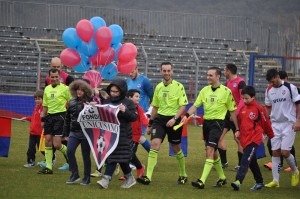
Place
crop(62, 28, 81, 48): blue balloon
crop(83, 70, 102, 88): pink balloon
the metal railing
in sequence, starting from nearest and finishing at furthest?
1. crop(83, 70, 102, 88): pink balloon
2. crop(62, 28, 81, 48): blue balloon
3. the metal railing

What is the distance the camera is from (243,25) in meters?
35.4

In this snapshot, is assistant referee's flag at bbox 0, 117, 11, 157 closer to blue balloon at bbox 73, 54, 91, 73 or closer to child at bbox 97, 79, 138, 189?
blue balloon at bbox 73, 54, 91, 73

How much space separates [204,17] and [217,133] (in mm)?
23163

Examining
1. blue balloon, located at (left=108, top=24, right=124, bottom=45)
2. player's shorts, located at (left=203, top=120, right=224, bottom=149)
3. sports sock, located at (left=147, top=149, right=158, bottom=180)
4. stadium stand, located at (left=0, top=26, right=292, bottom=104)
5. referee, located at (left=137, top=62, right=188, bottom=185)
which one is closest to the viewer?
player's shorts, located at (left=203, top=120, right=224, bottom=149)

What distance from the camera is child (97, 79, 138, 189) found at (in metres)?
11.4

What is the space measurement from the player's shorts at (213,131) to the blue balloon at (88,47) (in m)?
3.54

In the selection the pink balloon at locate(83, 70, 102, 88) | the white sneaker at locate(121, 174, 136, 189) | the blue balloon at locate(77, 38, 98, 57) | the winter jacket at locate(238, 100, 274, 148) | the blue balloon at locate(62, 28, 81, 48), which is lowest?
the white sneaker at locate(121, 174, 136, 189)

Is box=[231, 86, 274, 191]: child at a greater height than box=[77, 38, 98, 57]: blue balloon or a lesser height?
lesser

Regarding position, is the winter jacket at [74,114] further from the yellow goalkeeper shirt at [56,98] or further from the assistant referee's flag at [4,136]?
the assistant referee's flag at [4,136]

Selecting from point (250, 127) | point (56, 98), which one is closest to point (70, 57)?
point (56, 98)

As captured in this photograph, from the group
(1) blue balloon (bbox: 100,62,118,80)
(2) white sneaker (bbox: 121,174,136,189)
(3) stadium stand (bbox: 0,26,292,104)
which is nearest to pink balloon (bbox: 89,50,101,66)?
(1) blue balloon (bbox: 100,62,118,80)

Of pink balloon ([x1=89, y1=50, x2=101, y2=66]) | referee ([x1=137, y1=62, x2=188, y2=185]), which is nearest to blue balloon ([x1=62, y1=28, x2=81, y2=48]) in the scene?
pink balloon ([x1=89, y1=50, x2=101, y2=66])

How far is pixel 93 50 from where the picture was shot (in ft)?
48.8

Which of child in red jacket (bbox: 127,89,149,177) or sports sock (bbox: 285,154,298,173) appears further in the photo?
child in red jacket (bbox: 127,89,149,177)
